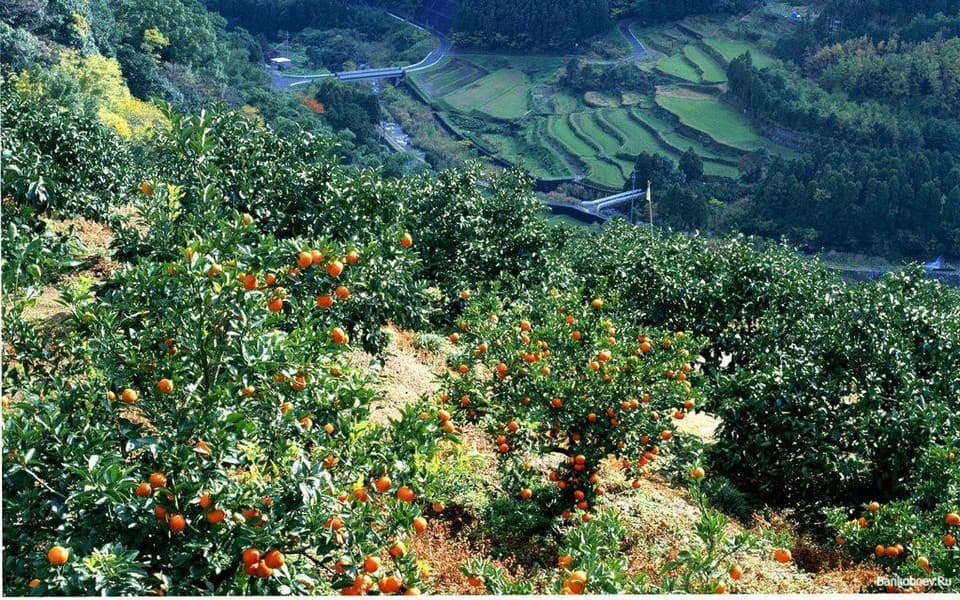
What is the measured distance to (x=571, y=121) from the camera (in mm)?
77000

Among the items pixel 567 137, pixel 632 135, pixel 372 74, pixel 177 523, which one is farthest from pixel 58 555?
pixel 372 74

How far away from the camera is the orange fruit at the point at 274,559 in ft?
16.4

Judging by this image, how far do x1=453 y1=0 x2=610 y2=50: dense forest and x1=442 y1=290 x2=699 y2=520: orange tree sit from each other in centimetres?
8954

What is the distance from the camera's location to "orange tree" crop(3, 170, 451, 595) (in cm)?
502

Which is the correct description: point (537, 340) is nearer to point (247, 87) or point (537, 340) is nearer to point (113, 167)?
point (113, 167)

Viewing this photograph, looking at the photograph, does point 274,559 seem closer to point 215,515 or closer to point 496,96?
point 215,515

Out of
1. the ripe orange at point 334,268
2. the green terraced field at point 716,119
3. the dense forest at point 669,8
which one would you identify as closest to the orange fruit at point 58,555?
the ripe orange at point 334,268

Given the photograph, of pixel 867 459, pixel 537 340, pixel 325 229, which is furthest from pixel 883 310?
pixel 325 229

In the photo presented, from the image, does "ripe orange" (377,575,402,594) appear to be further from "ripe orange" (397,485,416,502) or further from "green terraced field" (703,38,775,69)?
"green terraced field" (703,38,775,69)

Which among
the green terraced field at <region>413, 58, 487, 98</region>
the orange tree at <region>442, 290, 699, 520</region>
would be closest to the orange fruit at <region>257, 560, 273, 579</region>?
the orange tree at <region>442, 290, 699, 520</region>

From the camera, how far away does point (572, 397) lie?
855 cm

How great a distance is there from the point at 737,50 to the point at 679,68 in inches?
263

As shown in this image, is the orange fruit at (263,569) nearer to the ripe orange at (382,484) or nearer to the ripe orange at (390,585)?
the ripe orange at (390,585)

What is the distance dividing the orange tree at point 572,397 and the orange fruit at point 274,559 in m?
3.36
